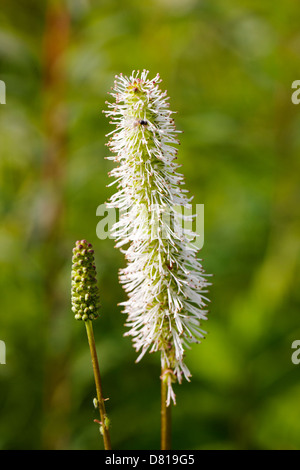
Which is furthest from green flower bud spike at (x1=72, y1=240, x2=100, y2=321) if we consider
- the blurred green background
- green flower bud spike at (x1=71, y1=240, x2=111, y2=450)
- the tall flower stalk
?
the blurred green background

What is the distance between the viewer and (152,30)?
335 centimetres

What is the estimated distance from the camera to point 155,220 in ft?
3.65

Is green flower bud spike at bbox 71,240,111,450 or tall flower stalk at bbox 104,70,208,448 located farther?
tall flower stalk at bbox 104,70,208,448

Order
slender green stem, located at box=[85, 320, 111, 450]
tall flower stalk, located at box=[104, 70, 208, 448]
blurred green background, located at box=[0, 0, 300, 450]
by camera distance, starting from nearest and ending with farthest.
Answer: slender green stem, located at box=[85, 320, 111, 450], tall flower stalk, located at box=[104, 70, 208, 448], blurred green background, located at box=[0, 0, 300, 450]

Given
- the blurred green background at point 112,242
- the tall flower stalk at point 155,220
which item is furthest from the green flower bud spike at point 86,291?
the blurred green background at point 112,242

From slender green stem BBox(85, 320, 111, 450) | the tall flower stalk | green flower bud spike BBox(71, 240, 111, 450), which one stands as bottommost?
slender green stem BBox(85, 320, 111, 450)

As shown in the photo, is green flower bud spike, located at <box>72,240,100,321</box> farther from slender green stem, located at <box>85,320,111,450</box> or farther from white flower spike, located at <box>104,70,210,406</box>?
white flower spike, located at <box>104,70,210,406</box>

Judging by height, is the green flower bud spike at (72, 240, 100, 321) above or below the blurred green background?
below

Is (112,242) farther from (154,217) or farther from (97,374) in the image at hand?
(97,374)

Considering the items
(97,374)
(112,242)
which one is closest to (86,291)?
(97,374)

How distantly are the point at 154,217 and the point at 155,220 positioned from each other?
13 millimetres

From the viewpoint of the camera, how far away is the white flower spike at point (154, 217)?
111 cm

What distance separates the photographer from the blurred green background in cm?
237
